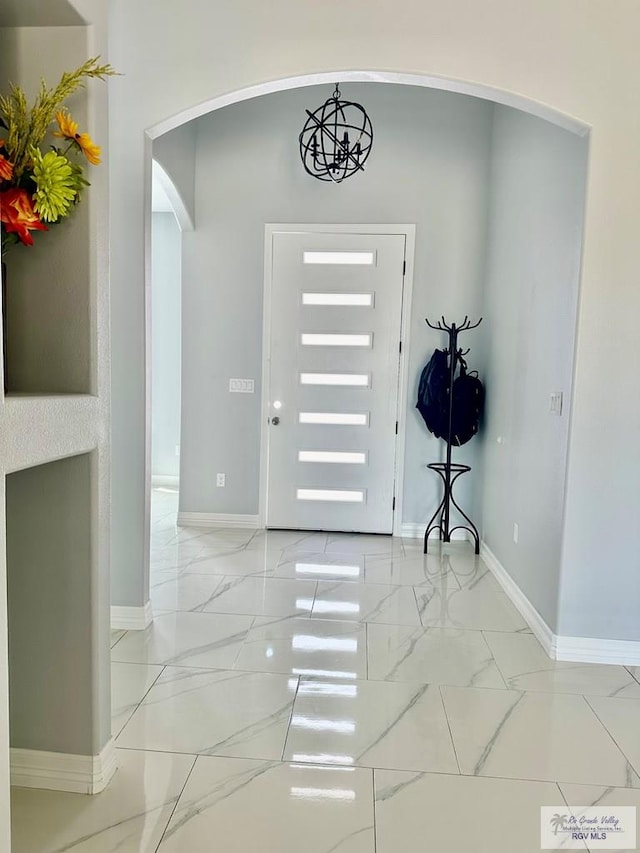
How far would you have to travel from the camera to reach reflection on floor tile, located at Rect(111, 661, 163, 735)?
6.74ft

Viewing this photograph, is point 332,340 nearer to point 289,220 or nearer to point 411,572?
point 289,220

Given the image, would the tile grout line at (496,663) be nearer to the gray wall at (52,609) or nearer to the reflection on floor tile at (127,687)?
the reflection on floor tile at (127,687)

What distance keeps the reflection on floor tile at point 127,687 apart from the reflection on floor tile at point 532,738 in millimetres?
1181

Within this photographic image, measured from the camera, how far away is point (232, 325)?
4.39m

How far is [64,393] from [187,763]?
1233 millimetres

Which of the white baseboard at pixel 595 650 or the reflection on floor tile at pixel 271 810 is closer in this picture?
the reflection on floor tile at pixel 271 810

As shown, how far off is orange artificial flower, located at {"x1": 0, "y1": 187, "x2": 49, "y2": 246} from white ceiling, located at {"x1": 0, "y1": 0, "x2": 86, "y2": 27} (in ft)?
1.72

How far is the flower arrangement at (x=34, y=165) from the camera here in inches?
52.8

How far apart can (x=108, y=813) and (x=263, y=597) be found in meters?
1.59

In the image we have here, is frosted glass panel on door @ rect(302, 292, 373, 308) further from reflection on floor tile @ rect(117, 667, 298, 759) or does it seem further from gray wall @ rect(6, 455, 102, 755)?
gray wall @ rect(6, 455, 102, 755)

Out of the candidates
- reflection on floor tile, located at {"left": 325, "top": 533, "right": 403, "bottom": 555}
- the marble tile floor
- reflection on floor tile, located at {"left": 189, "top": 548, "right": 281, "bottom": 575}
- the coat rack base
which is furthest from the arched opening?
reflection on floor tile, located at {"left": 189, "top": 548, "right": 281, "bottom": 575}

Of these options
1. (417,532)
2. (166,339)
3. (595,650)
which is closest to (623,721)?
(595,650)

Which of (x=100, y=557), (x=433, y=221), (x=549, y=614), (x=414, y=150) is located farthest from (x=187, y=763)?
(x=414, y=150)
